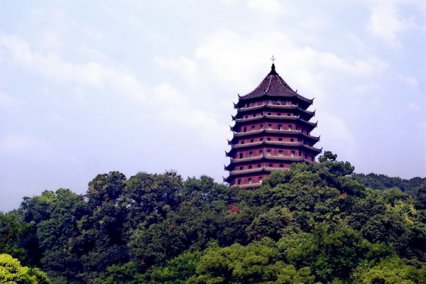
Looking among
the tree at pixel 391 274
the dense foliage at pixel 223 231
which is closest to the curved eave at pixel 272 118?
the dense foliage at pixel 223 231

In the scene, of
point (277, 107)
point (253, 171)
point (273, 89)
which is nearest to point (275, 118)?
point (277, 107)

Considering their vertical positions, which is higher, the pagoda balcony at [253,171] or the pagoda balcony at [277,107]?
the pagoda balcony at [277,107]

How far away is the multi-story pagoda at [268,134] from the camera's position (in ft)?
174

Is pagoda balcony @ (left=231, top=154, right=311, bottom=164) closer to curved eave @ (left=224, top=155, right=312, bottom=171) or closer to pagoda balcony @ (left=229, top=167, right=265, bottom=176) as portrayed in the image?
curved eave @ (left=224, top=155, right=312, bottom=171)

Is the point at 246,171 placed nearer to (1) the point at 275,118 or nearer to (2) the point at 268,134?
(2) the point at 268,134

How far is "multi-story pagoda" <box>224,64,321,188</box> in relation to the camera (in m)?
53.1

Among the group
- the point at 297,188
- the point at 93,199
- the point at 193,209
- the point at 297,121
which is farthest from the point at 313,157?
the point at 93,199

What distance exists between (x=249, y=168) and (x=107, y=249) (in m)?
14.3

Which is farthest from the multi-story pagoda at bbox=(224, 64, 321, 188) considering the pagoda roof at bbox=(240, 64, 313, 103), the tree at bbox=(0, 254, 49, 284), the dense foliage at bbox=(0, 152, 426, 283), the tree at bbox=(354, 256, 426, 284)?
the tree at bbox=(0, 254, 49, 284)

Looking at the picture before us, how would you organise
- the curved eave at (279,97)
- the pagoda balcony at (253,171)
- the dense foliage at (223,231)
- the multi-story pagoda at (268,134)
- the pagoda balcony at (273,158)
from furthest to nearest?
the curved eave at (279,97) < the multi-story pagoda at (268,134) < the pagoda balcony at (273,158) < the pagoda balcony at (253,171) < the dense foliage at (223,231)

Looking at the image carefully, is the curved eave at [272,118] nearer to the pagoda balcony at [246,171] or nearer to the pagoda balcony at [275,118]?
the pagoda balcony at [275,118]

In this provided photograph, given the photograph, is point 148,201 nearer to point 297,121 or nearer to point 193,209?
point 193,209

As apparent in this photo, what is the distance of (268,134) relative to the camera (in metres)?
53.7

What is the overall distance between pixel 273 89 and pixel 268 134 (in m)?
4.37
